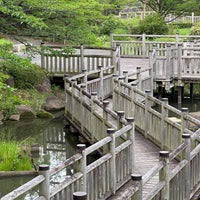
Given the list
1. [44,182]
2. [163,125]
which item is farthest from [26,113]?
[44,182]

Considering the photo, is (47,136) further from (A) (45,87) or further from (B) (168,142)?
(B) (168,142)

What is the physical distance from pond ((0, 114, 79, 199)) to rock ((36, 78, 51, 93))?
179 cm

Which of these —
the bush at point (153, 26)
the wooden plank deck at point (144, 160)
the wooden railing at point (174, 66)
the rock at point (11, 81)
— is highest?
the bush at point (153, 26)

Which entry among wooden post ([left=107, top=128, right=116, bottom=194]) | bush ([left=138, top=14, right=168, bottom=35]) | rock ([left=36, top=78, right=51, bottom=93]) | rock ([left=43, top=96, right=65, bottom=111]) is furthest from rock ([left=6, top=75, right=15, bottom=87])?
bush ([left=138, top=14, right=168, bottom=35])

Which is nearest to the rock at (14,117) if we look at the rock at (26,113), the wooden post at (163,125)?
the rock at (26,113)

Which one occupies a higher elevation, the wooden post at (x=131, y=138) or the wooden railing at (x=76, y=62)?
the wooden railing at (x=76, y=62)

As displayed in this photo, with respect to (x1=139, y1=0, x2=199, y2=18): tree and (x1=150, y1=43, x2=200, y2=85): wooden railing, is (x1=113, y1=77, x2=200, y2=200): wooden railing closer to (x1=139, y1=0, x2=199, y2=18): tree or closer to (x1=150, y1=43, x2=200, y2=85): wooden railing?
(x1=150, y1=43, x2=200, y2=85): wooden railing

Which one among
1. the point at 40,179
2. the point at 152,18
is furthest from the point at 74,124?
the point at 152,18

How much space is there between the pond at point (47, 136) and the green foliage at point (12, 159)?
3.73 feet

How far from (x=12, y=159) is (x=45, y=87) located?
28.8ft

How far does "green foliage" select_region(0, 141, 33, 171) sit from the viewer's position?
1198 centimetres

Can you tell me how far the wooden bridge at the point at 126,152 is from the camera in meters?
7.05

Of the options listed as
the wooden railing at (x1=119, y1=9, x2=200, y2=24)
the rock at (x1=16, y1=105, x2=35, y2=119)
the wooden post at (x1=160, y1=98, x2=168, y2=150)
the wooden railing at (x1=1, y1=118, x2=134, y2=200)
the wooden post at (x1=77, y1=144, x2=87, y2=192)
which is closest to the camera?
the wooden railing at (x1=1, y1=118, x2=134, y2=200)

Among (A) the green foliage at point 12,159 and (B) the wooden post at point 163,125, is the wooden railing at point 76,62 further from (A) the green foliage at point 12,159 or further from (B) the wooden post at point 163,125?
(B) the wooden post at point 163,125
